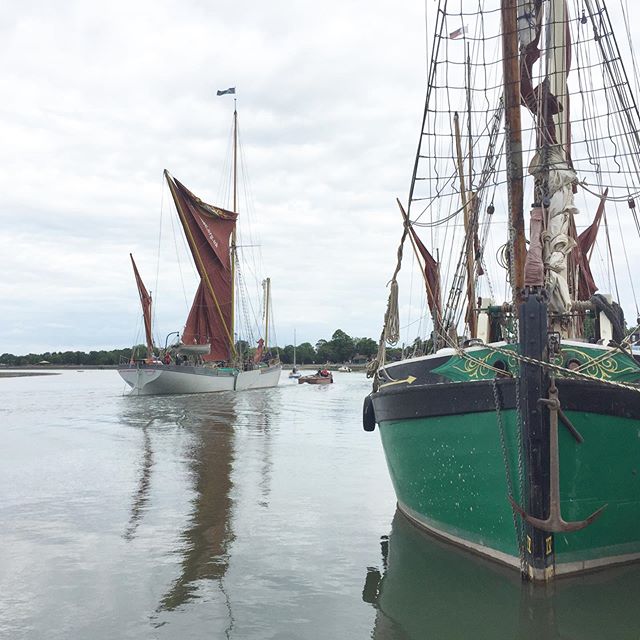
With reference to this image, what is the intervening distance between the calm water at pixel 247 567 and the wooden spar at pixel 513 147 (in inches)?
154

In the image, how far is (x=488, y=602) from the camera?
7.58 meters

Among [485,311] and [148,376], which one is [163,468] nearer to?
[485,311]

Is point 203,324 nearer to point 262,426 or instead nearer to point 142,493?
point 262,426

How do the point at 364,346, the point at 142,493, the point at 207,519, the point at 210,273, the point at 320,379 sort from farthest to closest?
the point at 364,346 < the point at 320,379 < the point at 210,273 < the point at 142,493 < the point at 207,519

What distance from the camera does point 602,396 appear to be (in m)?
7.81

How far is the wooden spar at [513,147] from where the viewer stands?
9664 millimetres

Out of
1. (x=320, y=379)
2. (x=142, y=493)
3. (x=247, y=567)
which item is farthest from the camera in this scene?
(x=320, y=379)

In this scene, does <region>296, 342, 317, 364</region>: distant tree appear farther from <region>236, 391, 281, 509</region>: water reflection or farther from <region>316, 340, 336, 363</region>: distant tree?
<region>236, 391, 281, 509</region>: water reflection

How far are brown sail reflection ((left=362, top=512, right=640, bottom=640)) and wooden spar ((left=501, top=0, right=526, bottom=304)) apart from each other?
3.60 meters

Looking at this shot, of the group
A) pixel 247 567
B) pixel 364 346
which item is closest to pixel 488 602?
pixel 247 567

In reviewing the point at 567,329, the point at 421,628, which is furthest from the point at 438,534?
the point at 567,329

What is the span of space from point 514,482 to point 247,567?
3384 mm

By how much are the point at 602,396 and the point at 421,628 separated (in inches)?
125

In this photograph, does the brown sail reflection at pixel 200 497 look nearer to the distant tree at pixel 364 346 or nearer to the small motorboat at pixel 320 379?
the small motorboat at pixel 320 379
